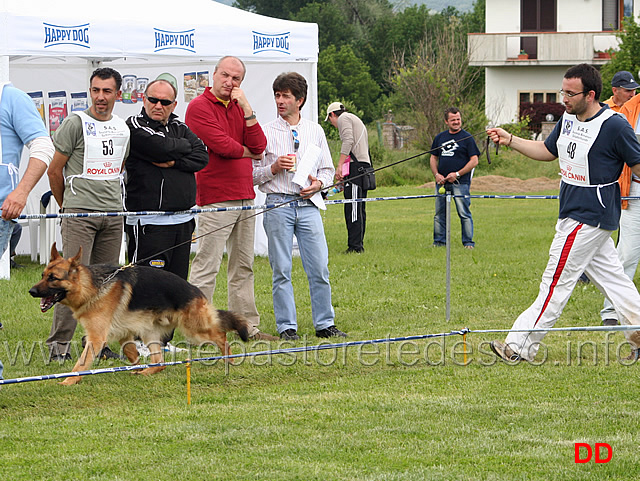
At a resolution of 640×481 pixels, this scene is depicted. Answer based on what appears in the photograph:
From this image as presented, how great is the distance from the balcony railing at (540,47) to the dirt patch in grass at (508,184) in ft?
48.1

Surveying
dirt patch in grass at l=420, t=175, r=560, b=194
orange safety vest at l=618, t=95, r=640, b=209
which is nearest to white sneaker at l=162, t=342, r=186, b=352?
orange safety vest at l=618, t=95, r=640, b=209

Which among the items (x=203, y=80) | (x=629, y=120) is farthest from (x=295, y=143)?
(x=203, y=80)

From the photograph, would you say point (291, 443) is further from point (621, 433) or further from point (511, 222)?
point (511, 222)

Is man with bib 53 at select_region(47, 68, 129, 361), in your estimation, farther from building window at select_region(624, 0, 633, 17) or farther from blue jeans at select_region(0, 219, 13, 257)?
A: building window at select_region(624, 0, 633, 17)

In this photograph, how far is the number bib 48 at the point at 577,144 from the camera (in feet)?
20.1

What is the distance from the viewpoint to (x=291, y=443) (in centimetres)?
467

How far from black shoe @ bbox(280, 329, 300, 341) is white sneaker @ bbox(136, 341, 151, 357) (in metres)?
1.19

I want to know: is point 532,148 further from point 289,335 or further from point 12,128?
point 12,128

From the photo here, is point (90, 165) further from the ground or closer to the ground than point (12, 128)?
closer to the ground

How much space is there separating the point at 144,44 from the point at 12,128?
5.67 meters

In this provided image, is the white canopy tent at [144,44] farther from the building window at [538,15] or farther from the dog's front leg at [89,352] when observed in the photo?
the building window at [538,15]

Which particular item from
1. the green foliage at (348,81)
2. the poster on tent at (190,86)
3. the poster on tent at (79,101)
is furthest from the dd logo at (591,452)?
the green foliage at (348,81)

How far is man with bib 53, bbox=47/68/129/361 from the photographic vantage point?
6.36m

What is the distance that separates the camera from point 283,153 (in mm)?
7555
